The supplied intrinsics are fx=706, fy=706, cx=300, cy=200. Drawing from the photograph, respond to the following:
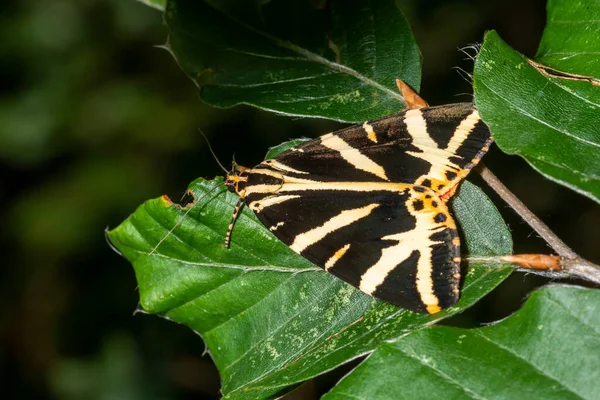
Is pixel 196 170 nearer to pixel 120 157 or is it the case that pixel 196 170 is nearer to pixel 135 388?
pixel 120 157

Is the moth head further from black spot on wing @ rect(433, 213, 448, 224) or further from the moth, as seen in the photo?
black spot on wing @ rect(433, 213, 448, 224)

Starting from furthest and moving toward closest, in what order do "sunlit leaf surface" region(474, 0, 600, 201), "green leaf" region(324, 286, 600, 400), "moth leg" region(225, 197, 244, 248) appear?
"moth leg" region(225, 197, 244, 248) → "sunlit leaf surface" region(474, 0, 600, 201) → "green leaf" region(324, 286, 600, 400)

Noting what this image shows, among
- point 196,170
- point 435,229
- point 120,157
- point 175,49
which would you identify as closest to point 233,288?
point 435,229

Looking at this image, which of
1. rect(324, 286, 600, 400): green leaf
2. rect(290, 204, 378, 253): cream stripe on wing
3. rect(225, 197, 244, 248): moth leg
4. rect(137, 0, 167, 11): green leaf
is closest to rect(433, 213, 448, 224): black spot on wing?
rect(290, 204, 378, 253): cream stripe on wing

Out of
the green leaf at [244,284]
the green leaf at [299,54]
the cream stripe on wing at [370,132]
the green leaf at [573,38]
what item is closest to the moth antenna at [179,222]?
the green leaf at [244,284]

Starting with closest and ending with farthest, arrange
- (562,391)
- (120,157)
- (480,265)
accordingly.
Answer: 1. (562,391)
2. (480,265)
3. (120,157)

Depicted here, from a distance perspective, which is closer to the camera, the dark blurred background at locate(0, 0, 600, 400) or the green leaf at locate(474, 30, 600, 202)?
the green leaf at locate(474, 30, 600, 202)

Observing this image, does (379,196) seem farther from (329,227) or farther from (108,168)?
(108,168)
